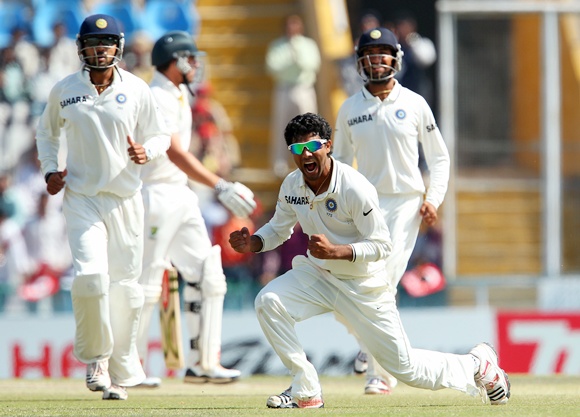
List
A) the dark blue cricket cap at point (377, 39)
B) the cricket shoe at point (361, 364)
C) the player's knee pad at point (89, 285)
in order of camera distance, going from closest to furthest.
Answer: the player's knee pad at point (89, 285) < the dark blue cricket cap at point (377, 39) < the cricket shoe at point (361, 364)

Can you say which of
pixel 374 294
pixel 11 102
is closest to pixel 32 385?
pixel 374 294

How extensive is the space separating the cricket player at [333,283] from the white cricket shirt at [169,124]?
6.42ft

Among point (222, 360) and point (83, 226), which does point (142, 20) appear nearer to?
point (222, 360)

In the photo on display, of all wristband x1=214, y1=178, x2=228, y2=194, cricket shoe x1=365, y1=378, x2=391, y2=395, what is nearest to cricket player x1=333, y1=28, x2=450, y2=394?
cricket shoe x1=365, y1=378, x2=391, y2=395

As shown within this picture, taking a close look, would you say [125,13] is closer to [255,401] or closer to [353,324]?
[255,401]

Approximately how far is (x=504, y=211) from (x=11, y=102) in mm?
5292

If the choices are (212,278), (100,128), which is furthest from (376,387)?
(100,128)

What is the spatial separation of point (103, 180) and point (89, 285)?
0.62 m

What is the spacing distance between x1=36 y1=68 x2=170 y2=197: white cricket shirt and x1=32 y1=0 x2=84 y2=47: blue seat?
7.59m

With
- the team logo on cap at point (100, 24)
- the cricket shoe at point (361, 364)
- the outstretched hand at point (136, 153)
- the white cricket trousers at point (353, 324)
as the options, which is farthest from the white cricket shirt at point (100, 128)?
the cricket shoe at point (361, 364)

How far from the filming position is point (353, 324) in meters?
7.07

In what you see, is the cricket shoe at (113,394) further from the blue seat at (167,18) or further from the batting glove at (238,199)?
the blue seat at (167,18)

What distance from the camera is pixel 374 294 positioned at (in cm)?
705

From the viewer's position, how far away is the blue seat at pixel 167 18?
15.8 m
